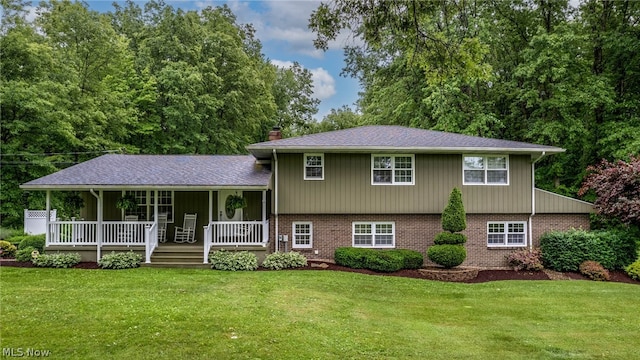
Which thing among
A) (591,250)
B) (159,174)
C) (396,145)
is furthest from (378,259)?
(159,174)

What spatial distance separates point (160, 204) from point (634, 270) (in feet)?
52.8

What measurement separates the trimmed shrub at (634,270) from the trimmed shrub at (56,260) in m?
17.6

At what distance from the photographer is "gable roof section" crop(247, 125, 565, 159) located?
14.1 m

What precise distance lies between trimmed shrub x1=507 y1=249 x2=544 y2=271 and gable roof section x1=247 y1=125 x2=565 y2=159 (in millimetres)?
3455

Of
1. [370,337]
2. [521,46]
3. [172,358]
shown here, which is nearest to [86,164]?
[172,358]

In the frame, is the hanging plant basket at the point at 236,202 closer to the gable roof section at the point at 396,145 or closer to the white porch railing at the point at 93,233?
the gable roof section at the point at 396,145

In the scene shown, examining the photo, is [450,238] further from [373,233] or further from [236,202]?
[236,202]

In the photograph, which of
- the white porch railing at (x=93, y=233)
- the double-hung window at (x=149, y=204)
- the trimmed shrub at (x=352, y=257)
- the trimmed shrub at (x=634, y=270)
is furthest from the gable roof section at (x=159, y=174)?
the trimmed shrub at (x=634, y=270)

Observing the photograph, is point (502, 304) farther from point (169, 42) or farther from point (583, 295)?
point (169, 42)

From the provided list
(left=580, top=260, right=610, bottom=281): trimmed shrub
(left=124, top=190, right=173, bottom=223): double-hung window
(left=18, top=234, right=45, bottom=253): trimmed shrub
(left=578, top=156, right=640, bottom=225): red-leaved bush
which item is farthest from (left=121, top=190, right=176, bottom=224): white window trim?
(left=578, top=156, right=640, bottom=225): red-leaved bush

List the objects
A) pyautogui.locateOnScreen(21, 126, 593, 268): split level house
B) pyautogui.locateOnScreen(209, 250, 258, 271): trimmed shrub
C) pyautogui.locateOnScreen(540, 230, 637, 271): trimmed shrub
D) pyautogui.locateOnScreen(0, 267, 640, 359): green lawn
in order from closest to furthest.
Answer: pyautogui.locateOnScreen(0, 267, 640, 359): green lawn, pyautogui.locateOnScreen(209, 250, 258, 271): trimmed shrub, pyautogui.locateOnScreen(540, 230, 637, 271): trimmed shrub, pyautogui.locateOnScreen(21, 126, 593, 268): split level house

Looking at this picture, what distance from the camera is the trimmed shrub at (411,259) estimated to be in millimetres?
13766

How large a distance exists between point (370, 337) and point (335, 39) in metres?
5.05

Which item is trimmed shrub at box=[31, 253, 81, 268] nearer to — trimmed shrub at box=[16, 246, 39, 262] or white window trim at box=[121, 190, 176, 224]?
trimmed shrub at box=[16, 246, 39, 262]
